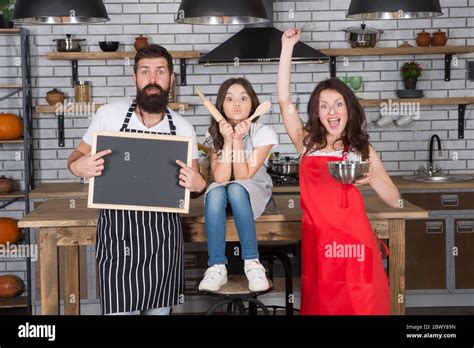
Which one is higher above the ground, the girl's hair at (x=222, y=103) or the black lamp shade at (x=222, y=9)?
the black lamp shade at (x=222, y=9)

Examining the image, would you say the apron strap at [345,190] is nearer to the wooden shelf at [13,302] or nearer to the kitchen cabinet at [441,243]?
the kitchen cabinet at [441,243]

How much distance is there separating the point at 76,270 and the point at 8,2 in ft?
9.43

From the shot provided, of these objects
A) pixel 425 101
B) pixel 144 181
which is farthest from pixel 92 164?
pixel 425 101

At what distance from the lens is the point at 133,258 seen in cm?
291

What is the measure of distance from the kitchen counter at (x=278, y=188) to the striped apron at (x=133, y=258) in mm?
2668

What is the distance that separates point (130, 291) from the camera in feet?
9.56

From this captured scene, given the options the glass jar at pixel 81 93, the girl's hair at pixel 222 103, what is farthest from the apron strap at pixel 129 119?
the glass jar at pixel 81 93

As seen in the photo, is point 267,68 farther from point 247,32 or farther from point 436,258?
point 436,258

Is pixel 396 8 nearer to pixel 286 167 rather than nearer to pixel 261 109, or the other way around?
pixel 261 109

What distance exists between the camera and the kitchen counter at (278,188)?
5.62 meters

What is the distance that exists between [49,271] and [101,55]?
9.96 ft

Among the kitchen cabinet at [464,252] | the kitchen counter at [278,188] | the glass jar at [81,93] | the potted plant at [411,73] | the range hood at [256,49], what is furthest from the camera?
the potted plant at [411,73]

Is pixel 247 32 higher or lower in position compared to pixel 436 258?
higher
